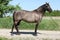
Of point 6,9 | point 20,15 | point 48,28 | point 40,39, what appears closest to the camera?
point 40,39

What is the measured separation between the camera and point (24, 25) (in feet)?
70.1

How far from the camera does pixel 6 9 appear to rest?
3609 centimetres

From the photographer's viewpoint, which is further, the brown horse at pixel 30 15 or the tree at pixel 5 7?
the tree at pixel 5 7

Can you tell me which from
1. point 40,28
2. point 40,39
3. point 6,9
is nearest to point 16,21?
point 40,39

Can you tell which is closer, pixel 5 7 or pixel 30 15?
pixel 30 15

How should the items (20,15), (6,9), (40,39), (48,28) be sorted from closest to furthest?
1. (40,39)
2. (20,15)
3. (48,28)
4. (6,9)

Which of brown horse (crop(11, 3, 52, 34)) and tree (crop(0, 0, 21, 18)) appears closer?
brown horse (crop(11, 3, 52, 34))

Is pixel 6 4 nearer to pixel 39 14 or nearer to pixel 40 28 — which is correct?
pixel 40 28

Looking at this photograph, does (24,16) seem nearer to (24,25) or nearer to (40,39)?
(40,39)

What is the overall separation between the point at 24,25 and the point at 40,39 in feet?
24.7

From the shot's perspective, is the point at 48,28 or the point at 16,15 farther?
the point at 48,28

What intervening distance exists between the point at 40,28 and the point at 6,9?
1612cm

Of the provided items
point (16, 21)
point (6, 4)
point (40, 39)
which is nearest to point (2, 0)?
point (6, 4)

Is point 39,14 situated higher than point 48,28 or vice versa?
point 39,14
